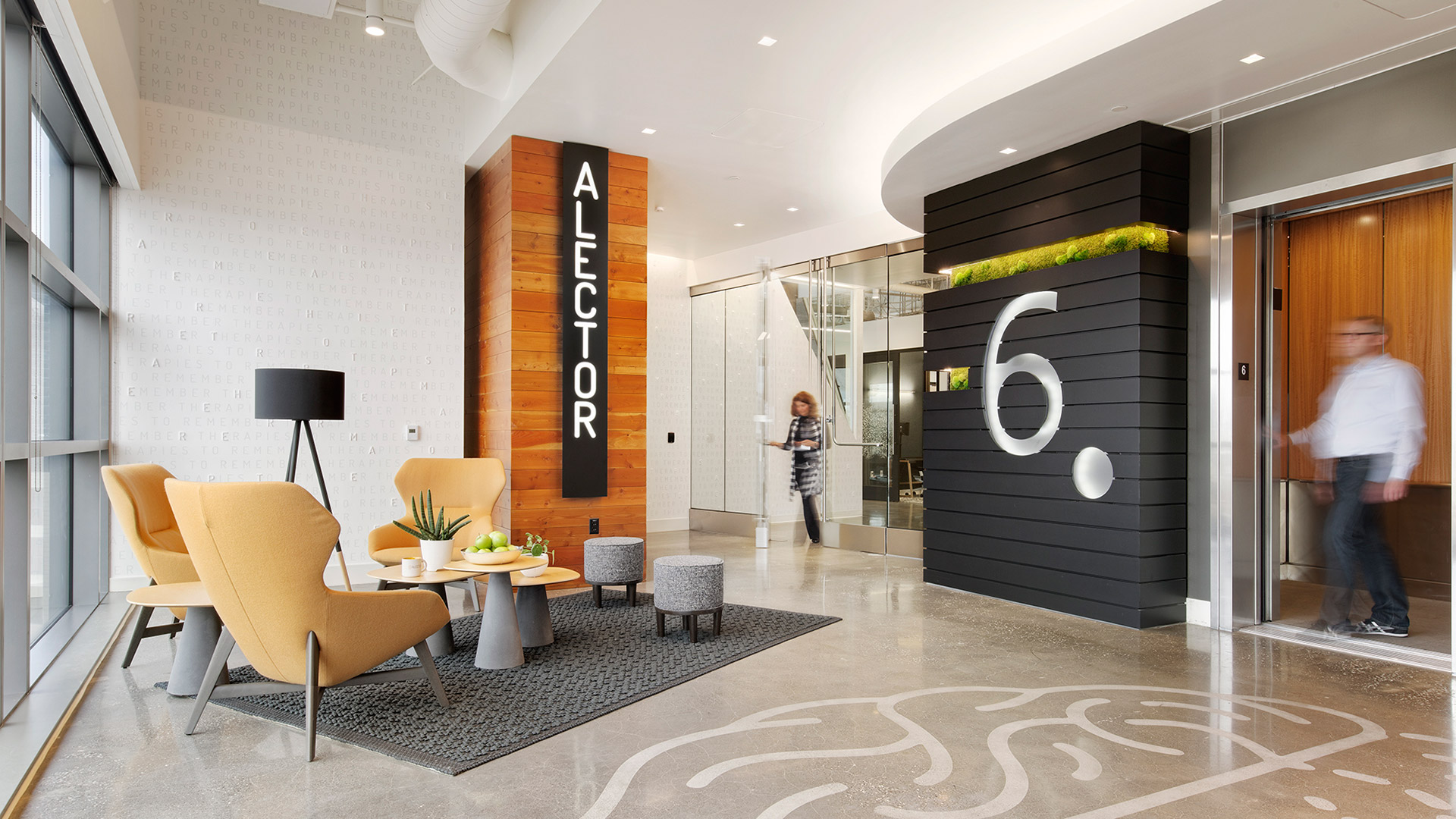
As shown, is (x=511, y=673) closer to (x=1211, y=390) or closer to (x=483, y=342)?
(x=483, y=342)

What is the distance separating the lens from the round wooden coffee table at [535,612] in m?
4.54

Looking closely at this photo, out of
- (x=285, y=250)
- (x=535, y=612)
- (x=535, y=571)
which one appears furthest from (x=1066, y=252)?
(x=285, y=250)

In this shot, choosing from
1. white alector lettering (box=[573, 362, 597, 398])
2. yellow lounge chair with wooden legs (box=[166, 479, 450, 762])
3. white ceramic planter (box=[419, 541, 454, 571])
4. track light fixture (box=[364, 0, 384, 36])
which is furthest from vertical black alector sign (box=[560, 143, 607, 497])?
yellow lounge chair with wooden legs (box=[166, 479, 450, 762])

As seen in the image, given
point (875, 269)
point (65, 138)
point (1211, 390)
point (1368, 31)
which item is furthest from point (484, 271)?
point (1368, 31)

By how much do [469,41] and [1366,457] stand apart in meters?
5.81

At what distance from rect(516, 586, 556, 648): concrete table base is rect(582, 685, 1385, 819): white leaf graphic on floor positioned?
1.57m

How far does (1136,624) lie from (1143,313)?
1.89m

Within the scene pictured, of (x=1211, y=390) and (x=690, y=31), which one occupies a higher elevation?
(x=690, y=31)

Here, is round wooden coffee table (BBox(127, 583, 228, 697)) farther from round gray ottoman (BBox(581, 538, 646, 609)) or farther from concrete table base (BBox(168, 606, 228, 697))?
round gray ottoman (BBox(581, 538, 646, 609))

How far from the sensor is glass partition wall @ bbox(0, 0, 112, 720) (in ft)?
11.2

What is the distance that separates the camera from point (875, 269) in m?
8.42

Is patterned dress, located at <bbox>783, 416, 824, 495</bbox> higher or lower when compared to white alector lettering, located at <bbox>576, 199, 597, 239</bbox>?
lower

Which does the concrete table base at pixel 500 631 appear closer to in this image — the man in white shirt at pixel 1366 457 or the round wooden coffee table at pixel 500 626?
the round wooden coffee table at pixel 500 626

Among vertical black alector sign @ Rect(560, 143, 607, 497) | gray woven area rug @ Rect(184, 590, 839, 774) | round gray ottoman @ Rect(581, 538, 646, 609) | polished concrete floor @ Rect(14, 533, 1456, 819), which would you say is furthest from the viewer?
vertical black alector sign @ Rect(560, 143, 607, 497)
